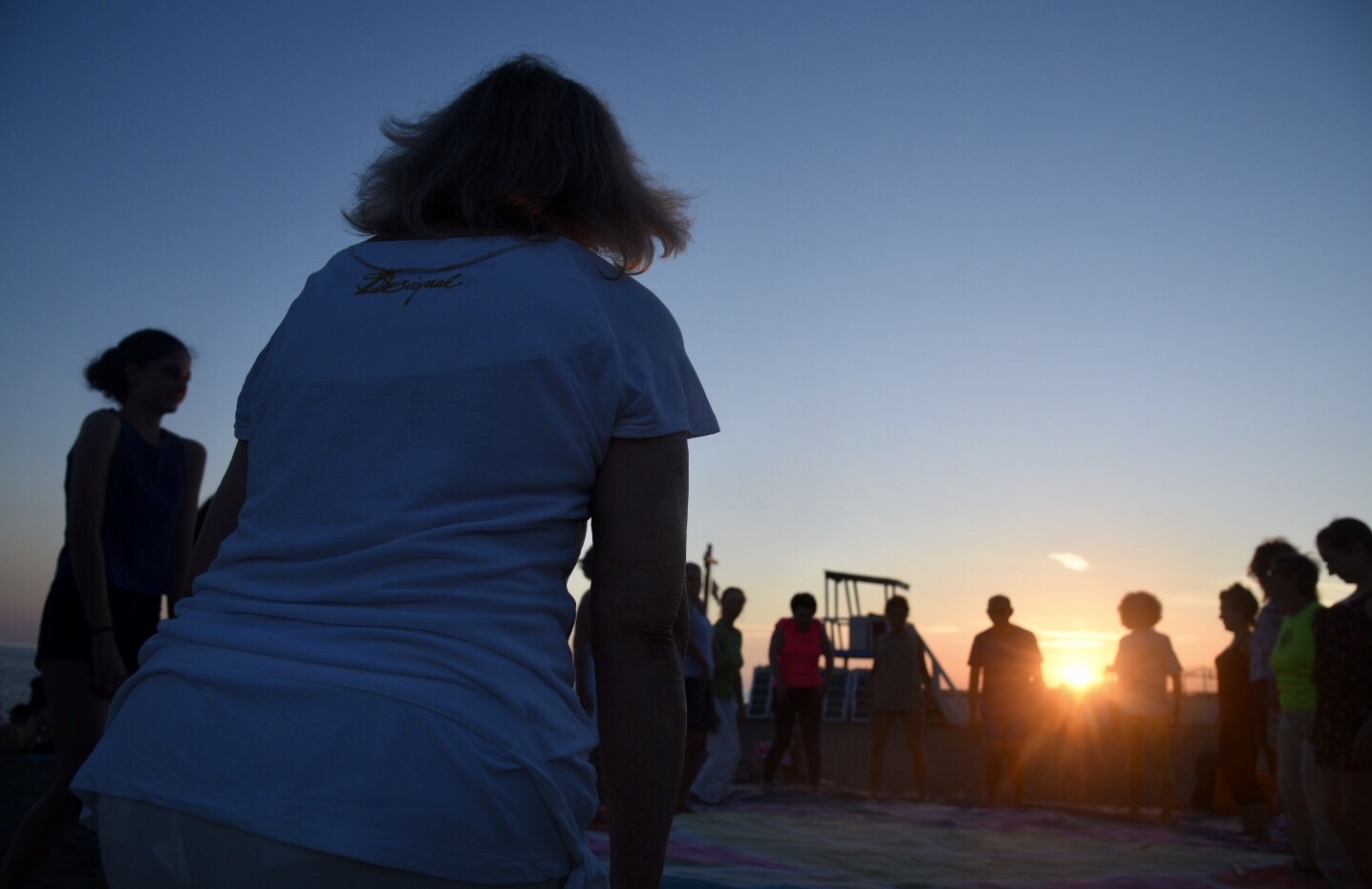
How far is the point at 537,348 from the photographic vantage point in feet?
3.76

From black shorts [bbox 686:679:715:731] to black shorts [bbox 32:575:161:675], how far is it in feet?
17.6

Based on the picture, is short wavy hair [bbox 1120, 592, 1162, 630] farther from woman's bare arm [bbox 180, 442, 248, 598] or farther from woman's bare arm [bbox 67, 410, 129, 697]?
woman's bare arm [bbox 180, 442, 248, 598]

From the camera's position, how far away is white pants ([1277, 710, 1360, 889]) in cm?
462

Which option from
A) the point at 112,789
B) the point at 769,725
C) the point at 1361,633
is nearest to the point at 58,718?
the point at 112,789

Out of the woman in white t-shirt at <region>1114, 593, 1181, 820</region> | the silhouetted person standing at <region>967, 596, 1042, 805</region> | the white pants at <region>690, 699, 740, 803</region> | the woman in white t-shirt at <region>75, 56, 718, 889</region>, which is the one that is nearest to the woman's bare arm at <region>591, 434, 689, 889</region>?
the woman in white t-shirt at <region>75, 56, 718, 889</region>

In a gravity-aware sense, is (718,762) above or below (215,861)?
below

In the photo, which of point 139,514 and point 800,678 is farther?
point 800,678

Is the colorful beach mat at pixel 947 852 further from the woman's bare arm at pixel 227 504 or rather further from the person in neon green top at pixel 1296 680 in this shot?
the woman's bare arm at pixel 227 504

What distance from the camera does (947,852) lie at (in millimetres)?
6238

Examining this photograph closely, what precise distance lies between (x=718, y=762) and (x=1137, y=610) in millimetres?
3823

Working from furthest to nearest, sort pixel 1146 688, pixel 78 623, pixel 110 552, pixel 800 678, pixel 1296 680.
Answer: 1. pixel 800 678
2. pixel 1146 688
3. pixel 1296 680
4. pixel 110 552
5. pixel 78 623

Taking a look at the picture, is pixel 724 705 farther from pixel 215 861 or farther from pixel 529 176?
pixel 215 861

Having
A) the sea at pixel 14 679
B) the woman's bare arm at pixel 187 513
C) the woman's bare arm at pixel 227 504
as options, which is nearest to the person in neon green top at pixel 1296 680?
the woman's bare arm at pixel 187 513

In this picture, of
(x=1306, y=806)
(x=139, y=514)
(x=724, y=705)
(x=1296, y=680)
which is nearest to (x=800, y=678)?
(x=724, y=705)
